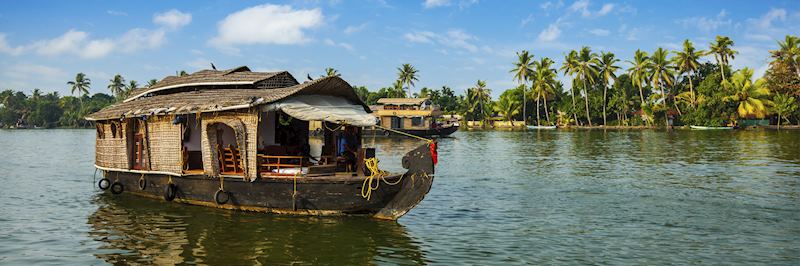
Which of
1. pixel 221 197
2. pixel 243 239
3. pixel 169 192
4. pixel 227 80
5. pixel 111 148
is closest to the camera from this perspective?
pixel 243 239

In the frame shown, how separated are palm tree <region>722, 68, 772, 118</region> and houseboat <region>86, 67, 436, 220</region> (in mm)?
61499

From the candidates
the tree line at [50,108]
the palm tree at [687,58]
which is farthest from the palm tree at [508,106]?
the tree line at [50,108]

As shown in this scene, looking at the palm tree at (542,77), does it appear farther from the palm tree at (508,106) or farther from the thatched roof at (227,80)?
the thatched roof at (227,80)

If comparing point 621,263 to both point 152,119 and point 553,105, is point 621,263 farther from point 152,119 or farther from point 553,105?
point 553,105

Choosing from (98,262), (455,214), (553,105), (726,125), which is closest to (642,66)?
(726,125)

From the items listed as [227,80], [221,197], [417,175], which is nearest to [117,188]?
[227,80]

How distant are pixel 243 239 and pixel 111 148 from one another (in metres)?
6.47

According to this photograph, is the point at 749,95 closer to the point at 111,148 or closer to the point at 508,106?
the point at 508,106

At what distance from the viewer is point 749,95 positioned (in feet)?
206

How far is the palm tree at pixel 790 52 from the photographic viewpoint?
2411 inches

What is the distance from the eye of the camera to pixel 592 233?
10.8 meters

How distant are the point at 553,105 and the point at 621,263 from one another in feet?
260

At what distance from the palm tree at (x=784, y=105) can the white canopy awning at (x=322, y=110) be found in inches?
2464

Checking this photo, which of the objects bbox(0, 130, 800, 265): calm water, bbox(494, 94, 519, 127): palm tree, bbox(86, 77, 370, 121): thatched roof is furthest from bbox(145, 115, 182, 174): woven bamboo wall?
bbox(494, 94, 519, 127): palm tree
